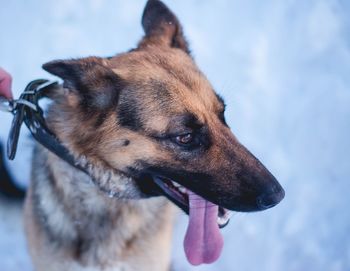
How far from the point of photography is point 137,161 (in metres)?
2.50

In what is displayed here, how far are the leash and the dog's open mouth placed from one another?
487mm

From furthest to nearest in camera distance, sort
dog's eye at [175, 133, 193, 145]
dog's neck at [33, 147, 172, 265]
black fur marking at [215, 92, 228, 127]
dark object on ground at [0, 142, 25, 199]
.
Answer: dark object on ground at [0, 142, 25, 199], dog's neck at [33, 147, 172, 265], black fur marking at [215, 92, 228, 127], dog's eye at [175, 133, 193, 145]

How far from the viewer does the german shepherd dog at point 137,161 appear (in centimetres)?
245

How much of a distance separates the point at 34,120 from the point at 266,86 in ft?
8.20

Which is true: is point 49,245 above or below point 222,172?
below

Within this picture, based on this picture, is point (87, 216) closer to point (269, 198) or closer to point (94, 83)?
point (94, 83)

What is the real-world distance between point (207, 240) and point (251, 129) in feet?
5.63

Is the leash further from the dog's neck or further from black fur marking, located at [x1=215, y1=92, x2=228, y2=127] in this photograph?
black fur marking, located at [x1=215, y1=92, x2=228, y2=127]

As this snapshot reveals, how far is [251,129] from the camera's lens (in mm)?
4391

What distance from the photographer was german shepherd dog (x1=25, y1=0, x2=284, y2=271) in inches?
96.4

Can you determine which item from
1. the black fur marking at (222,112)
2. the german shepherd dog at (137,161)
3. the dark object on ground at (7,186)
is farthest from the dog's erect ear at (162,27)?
the dark object on ground at (7,186)

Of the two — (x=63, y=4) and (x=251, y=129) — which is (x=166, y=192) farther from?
(x=63, y=4)

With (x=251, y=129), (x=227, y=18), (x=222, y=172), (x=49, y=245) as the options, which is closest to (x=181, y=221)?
(x=251, y=129)

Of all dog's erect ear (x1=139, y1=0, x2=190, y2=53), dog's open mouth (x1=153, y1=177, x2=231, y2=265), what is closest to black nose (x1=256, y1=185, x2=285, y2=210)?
dog's open mouth (x1=153, y1=177, x2=231, y2=265)
